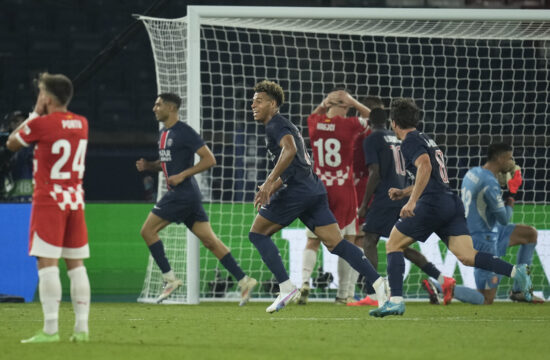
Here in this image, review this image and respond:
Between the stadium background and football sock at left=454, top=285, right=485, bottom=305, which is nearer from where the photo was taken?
football sock at left=454, top=285, right=485, bottom=305

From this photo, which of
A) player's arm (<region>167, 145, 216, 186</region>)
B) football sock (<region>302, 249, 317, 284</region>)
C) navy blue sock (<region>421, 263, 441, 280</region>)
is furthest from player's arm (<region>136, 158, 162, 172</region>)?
navy blue sock (<region>421, 263, 441, 280</region>)

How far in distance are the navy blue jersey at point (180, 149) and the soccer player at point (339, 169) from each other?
1237 mm

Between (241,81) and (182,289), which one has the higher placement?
(241,81)

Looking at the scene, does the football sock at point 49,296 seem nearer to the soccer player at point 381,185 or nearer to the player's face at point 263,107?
the player's face at point 263,107

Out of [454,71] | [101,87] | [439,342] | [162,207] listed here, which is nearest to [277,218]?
[162,207]

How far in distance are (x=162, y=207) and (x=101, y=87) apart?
936 centimetres

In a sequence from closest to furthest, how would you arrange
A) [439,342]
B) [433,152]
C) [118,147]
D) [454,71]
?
[439,342], [433,152], [454,71], [118,147]

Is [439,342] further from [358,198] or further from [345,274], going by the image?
[358,198]

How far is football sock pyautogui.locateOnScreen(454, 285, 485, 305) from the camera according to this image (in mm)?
9711

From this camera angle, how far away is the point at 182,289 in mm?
10828

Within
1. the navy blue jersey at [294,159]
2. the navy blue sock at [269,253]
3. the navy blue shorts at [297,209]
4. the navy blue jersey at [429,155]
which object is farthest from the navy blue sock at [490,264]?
the navy blue sock at [269,253]

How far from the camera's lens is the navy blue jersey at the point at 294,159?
7832 mm

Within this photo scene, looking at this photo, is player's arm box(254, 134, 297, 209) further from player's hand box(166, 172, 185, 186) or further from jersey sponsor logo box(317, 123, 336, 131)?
jersey sponsor logo box(317, 123, 336, 131)

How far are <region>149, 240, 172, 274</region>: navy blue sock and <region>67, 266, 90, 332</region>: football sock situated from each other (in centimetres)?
397
